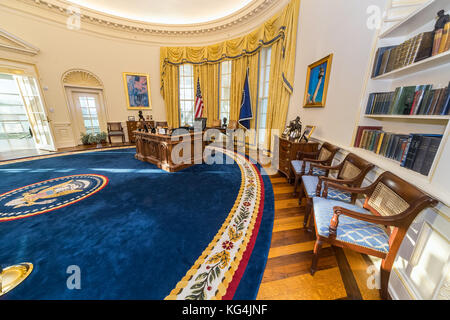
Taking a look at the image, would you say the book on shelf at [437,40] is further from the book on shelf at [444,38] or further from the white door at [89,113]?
the white door at [89,113]

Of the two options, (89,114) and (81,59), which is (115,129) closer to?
(89,114)

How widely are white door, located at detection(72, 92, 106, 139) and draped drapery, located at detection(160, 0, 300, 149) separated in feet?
8.80

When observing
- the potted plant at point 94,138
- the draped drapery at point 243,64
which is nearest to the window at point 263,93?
the draped drapery at point 243,64

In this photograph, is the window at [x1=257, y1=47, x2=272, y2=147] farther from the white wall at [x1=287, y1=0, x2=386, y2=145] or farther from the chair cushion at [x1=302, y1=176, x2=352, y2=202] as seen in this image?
the chair cushion at [x1=302, y1=176, x2=352, y2=202]

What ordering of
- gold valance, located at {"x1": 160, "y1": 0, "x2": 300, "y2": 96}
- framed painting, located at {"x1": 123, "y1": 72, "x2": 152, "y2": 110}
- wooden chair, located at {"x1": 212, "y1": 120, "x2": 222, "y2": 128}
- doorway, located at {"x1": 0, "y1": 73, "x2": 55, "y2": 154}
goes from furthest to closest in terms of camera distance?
framed painting, located at {"x1": 123, "y1": 72, "x2": 152, "y2": 110} < wooden chair, located at {"x1": 212, "y1": 120, "x2": 222, "y2": 128} < doorway, located at {"x1": 0, "y1": 73, "x2": 55, "y2": 154} < gold valance, located at {"x1": 160, "y1": 0, "x2": 300, "y2": 96}

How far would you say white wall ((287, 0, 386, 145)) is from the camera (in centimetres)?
211

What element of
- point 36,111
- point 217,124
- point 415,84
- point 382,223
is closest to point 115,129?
point 36,111

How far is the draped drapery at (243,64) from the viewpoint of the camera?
160 inches

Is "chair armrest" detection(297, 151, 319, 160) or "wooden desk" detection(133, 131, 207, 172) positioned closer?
"chair armrest" detection(297, 151, 319, 160)

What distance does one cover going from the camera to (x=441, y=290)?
37.1 inches

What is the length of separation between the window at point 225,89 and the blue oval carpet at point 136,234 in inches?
162

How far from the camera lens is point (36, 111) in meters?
5.13

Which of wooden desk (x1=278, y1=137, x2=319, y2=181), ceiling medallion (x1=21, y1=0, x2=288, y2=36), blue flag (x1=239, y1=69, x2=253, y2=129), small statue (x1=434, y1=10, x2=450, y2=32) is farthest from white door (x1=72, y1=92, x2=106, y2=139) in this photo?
small statue (x1=434, y1=10, x2=450, y2=32)
